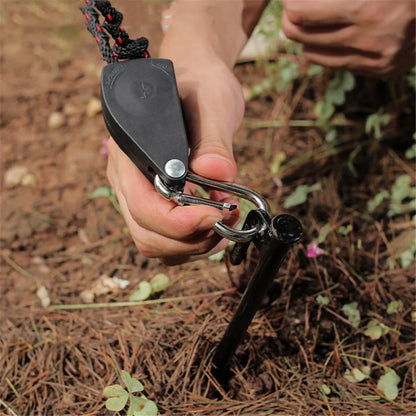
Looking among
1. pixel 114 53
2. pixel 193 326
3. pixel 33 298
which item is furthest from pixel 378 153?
pixel 33 298

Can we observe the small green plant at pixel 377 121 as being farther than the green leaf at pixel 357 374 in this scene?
Yes

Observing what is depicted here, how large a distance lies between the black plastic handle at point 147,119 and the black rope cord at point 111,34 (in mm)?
56

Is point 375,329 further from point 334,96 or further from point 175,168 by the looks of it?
point 334,96

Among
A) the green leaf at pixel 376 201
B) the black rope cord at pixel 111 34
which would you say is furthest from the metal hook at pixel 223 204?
the green leaf at pixel 376 201

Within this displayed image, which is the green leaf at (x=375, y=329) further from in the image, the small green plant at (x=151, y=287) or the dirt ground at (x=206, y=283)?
the small green plant at (x=151, y=287)

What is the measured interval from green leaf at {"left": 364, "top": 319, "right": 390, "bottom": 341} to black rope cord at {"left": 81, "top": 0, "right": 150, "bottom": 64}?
35.9 inches

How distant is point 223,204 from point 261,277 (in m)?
0.18

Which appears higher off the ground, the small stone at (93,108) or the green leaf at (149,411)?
the green leaf at (149,411)

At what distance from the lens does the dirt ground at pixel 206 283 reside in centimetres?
120

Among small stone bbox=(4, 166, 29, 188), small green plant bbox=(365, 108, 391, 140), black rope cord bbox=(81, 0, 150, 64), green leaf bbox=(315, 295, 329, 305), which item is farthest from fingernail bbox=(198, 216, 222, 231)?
small stone bbox=(4, 166, 29, 188)

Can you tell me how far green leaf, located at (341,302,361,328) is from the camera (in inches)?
49.8

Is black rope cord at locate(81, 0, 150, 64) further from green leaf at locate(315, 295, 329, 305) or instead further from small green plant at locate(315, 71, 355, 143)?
small green plant at locate(315, 71, 355, 143)

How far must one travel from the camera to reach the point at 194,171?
90 centimetres

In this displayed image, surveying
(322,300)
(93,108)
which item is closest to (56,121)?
(93,108)
